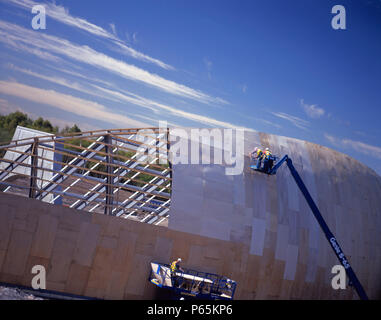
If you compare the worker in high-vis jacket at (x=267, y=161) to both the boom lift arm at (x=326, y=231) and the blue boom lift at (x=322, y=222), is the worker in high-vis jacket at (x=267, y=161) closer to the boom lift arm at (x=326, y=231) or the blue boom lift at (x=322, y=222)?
the blue boom lift at (x=322, y=222)

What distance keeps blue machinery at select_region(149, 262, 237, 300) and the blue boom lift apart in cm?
846

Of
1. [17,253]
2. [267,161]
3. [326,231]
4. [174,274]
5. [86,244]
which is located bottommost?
[174,274]

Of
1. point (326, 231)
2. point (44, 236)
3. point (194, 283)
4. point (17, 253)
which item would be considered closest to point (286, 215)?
point (326, 231)

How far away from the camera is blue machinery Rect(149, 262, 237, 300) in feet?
72.4

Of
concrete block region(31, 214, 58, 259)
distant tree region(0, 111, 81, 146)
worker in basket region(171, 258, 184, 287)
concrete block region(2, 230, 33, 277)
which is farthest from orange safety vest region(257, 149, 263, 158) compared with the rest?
distant tree region(0, 111, 81, 146)

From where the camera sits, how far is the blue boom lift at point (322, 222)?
2712cm

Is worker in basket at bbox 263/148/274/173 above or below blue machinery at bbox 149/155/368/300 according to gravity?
above

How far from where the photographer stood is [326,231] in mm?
27484

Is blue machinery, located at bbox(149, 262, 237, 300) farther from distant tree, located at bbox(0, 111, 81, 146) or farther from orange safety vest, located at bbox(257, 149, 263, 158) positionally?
distant tree, located at bbox(0, 111, 81, 146)

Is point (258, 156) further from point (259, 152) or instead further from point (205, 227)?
point (205, 227)

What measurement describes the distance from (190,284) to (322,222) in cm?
1079
